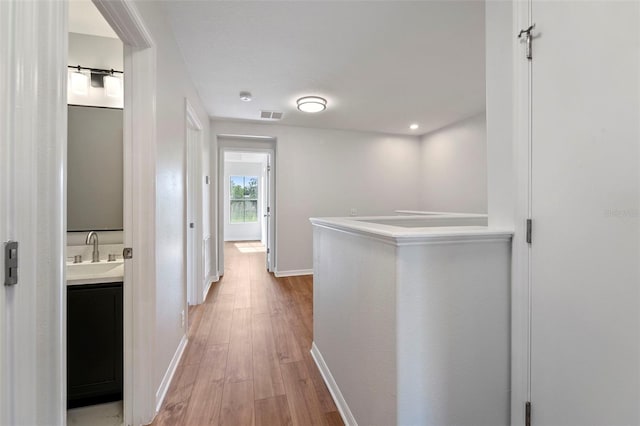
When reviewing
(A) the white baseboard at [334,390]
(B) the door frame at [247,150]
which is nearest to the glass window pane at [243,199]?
(B) the door frame at [247,150]

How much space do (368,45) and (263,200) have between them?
7172mm

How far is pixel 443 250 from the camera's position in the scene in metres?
1.03

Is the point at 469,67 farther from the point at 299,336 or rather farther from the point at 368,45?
the point at 299,336

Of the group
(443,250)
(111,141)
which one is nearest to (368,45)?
(443,250)

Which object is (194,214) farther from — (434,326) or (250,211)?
(250,211)

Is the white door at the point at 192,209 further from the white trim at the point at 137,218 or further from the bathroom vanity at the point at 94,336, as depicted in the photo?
the white trim at the point at 137,218

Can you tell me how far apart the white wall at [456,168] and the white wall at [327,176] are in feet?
0.93

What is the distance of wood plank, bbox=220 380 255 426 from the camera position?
4.87ft

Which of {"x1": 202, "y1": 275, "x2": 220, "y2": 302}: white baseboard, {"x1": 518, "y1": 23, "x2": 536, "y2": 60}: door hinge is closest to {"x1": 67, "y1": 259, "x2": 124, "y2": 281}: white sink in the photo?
{"x1": 202, "y1": 275, "x2": 220, "y2": 302}: white baseboard

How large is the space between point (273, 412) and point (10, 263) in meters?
1.46

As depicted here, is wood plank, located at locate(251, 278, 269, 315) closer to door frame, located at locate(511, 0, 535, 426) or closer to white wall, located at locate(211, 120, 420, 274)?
white wall, located at locate(211, 120, 420, 274)

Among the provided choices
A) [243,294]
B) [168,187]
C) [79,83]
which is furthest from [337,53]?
[243,294]

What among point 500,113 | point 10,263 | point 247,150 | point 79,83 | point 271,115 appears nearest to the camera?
point 10,263

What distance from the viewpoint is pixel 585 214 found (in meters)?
0.87
